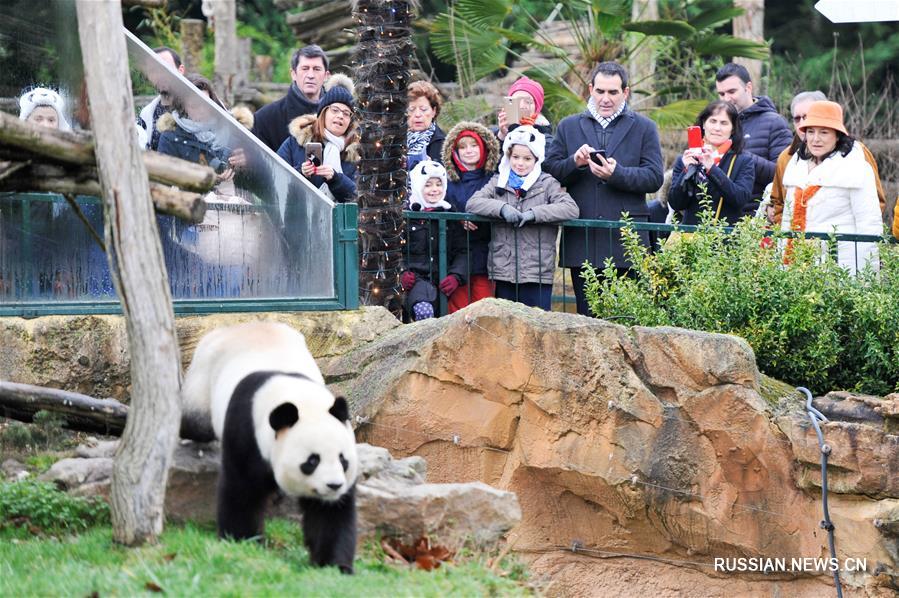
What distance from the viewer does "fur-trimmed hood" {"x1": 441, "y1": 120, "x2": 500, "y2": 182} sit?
9.26 m

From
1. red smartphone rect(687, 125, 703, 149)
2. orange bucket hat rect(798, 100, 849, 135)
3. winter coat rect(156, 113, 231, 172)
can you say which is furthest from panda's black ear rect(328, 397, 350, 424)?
orange bucket hat rect(798, 100, 849, 135)

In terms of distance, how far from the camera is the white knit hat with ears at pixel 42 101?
24.3 feet

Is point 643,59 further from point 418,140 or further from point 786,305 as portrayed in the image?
point 786,305

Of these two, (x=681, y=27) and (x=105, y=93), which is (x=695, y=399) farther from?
(x=681, y=27)

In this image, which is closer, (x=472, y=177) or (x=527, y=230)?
(x=527, y=230)

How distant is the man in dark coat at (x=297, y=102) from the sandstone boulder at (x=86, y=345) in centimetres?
208

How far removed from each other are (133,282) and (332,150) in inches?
155

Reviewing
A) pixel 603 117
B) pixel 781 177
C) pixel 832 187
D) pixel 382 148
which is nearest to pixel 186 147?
pixel 382 148

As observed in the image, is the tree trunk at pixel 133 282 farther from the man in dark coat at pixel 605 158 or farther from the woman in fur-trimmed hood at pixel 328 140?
the man in dark coat at pixel 605 158

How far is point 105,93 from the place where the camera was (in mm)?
5312

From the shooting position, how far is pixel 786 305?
8.23 meters

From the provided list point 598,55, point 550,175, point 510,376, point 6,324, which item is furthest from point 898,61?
point 6,324

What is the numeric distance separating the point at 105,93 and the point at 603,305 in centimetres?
437

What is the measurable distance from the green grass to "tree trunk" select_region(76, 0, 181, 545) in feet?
0.66
